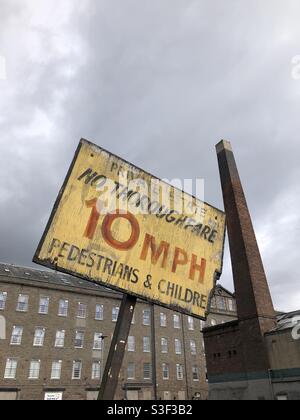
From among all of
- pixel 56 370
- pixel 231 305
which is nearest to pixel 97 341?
pixel 56 370

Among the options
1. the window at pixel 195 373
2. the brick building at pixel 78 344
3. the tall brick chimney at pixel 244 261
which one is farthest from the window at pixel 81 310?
the tall brick chimney at pixel 244 261

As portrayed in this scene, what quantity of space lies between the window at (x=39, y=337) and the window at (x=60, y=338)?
140cm

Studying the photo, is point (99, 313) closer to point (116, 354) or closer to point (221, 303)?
point (221, 303)

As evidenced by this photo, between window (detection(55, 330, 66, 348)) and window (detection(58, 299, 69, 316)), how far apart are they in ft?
5.88

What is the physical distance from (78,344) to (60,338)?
2048 millimetres

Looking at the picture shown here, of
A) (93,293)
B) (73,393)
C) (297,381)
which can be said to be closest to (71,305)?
(93,293)

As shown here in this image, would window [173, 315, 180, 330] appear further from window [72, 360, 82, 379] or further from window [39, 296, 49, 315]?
window [39, 296, 49, 315]

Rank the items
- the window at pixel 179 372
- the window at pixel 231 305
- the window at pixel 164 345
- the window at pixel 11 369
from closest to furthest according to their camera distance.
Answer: the window at pixel 11 369 → the window at pixel 179 372 → the window at pixel 164 345 → the window at pixel 231 305

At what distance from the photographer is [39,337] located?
105 feet

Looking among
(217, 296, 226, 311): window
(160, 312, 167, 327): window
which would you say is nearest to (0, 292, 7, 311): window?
(160, 312, 167, 327): window

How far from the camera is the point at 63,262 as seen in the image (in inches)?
176

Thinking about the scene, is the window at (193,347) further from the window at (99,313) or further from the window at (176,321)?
the window at (99,313)

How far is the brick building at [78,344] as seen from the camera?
3025cm
